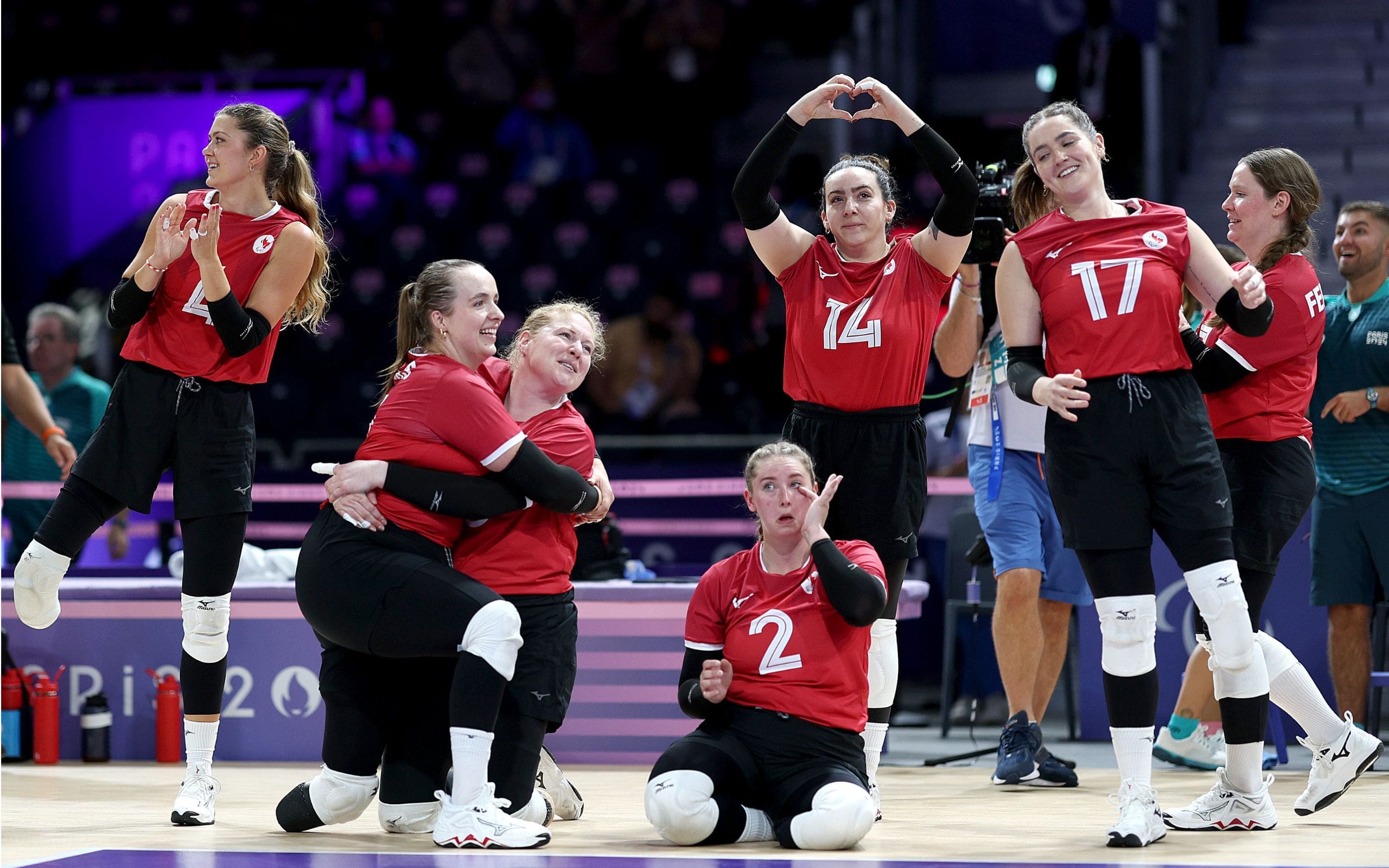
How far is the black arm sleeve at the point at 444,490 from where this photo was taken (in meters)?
3.69

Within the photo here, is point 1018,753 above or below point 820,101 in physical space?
below

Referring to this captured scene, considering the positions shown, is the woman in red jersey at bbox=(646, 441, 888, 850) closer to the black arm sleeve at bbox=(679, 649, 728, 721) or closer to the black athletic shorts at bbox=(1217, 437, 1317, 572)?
the black arm sleeve at bbox=(679, 649, 728, 721)

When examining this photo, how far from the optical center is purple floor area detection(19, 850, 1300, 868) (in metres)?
3.31

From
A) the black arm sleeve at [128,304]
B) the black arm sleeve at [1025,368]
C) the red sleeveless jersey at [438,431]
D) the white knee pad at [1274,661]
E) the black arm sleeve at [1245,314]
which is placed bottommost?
the white knee pad at [1274,661]

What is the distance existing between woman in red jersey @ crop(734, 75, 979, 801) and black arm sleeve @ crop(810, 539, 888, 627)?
40 cm

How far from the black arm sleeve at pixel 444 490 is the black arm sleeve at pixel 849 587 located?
2.67 feet

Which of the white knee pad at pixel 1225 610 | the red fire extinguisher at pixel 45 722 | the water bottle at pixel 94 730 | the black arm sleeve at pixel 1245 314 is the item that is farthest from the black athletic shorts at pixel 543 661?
the red fire extinguisher at pixel 45 722

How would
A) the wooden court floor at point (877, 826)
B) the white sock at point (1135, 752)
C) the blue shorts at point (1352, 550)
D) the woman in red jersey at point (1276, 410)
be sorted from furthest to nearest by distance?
the blue shorts at point (1352, 550), the woman in red jersey at point (1276, 410), the white sock at point (1135, 752), the wooden court floor at point (877, 826)

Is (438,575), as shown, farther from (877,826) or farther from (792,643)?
(877,826)

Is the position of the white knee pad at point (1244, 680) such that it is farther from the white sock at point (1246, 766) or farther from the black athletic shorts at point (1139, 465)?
the black athletic shorts at point (1139, 465)

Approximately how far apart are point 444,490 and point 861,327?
3.96 ft

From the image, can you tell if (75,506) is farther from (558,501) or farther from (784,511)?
(784,511)

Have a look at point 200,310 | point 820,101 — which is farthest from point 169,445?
point 820,101

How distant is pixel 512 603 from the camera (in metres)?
3.76
